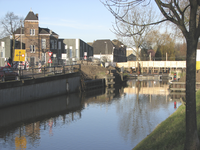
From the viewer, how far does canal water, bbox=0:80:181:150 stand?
11.8 m

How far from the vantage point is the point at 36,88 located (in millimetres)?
23797

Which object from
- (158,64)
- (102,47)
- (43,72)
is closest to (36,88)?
(43,72)

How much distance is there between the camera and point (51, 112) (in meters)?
19.5

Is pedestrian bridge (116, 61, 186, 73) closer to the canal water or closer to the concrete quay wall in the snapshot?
the concrete quay wall

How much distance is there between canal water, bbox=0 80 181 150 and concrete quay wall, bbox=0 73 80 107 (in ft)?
2.74

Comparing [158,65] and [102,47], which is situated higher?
[102,47]

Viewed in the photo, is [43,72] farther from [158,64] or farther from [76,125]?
[158,64]

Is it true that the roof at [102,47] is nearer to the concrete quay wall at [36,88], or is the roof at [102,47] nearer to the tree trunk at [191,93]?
the concrete quay wall at [36,88]

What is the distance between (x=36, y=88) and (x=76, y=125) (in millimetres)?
9600

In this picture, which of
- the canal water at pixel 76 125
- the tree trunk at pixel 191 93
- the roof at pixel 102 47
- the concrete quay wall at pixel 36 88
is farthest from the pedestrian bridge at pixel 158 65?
the tree trunk at pixel 191 93

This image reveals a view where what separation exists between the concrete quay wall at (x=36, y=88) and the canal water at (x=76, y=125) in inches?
32.9

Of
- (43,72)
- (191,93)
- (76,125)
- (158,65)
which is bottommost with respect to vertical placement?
(76,125)

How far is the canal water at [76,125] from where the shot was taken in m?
11.8

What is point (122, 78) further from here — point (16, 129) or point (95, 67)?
point (16, 129)
